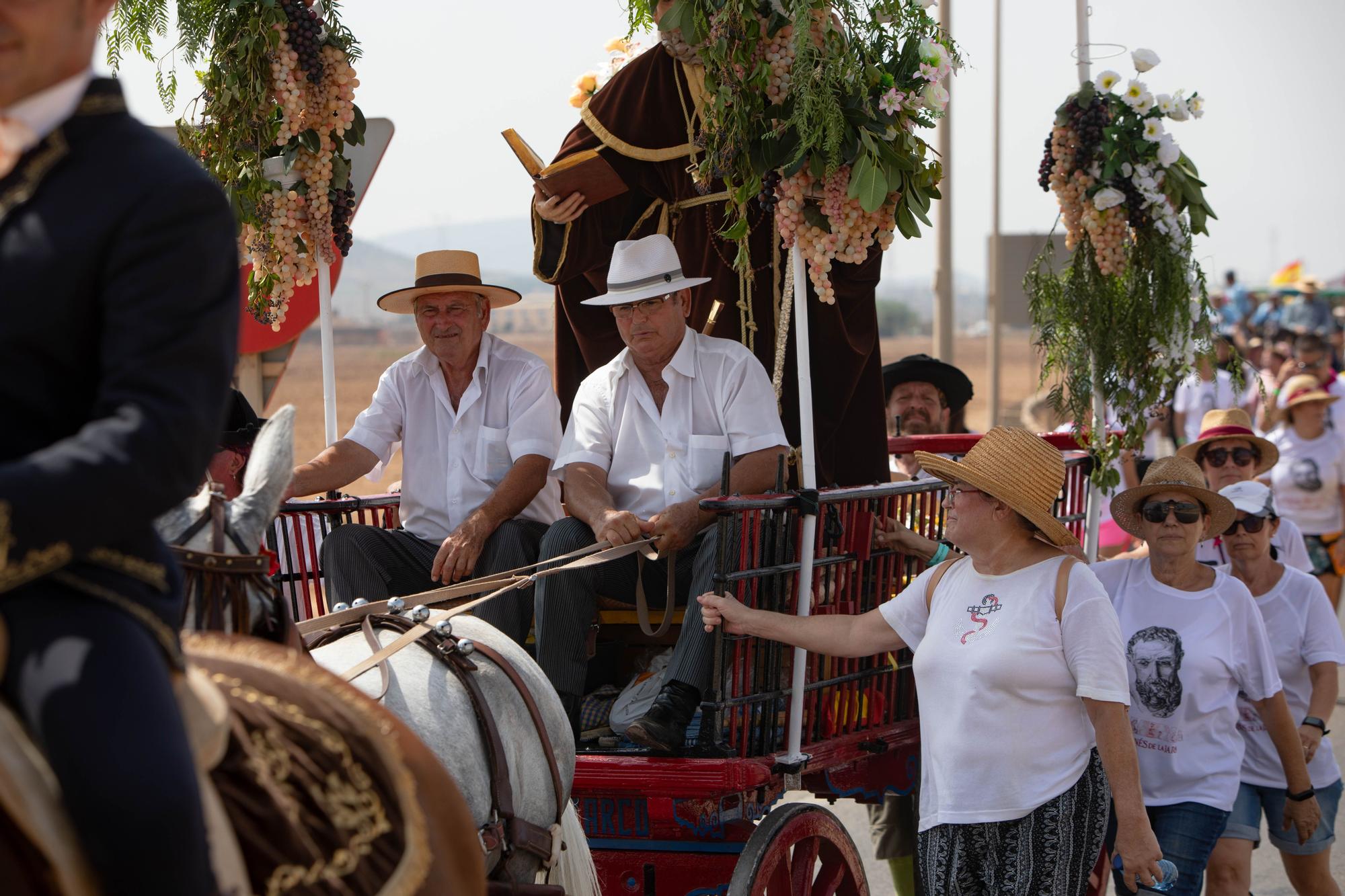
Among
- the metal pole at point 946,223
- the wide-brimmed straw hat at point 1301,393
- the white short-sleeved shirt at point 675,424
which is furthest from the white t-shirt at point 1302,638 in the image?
the metal pole at point 946,223

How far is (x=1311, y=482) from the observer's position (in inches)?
357

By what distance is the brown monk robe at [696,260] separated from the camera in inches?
222

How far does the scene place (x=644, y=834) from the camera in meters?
4.49

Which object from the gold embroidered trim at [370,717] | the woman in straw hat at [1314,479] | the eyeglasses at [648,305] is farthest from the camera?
the woman in straw hat at [1314,479]

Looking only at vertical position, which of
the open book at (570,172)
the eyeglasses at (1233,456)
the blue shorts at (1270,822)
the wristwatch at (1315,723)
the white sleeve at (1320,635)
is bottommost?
the blue shorts at (1270,822)

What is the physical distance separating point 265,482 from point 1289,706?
13.7 feet

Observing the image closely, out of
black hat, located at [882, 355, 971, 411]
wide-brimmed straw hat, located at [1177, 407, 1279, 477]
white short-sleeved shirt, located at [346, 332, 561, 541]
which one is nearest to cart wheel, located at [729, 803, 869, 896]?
white short-sleeved shirt, located at [346, 332, 561, 541]

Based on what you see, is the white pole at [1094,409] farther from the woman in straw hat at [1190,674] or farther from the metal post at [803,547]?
the metal post at [803,547]

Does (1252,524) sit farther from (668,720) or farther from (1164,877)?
(668,720)

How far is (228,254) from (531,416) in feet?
11.3

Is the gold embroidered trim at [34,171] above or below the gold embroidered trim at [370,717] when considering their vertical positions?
above

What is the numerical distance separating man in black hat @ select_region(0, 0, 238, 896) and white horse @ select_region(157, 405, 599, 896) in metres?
0.75

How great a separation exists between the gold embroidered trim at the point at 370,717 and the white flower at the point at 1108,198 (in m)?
4.43

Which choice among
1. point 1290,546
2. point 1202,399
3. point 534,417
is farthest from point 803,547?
point 1202,399
